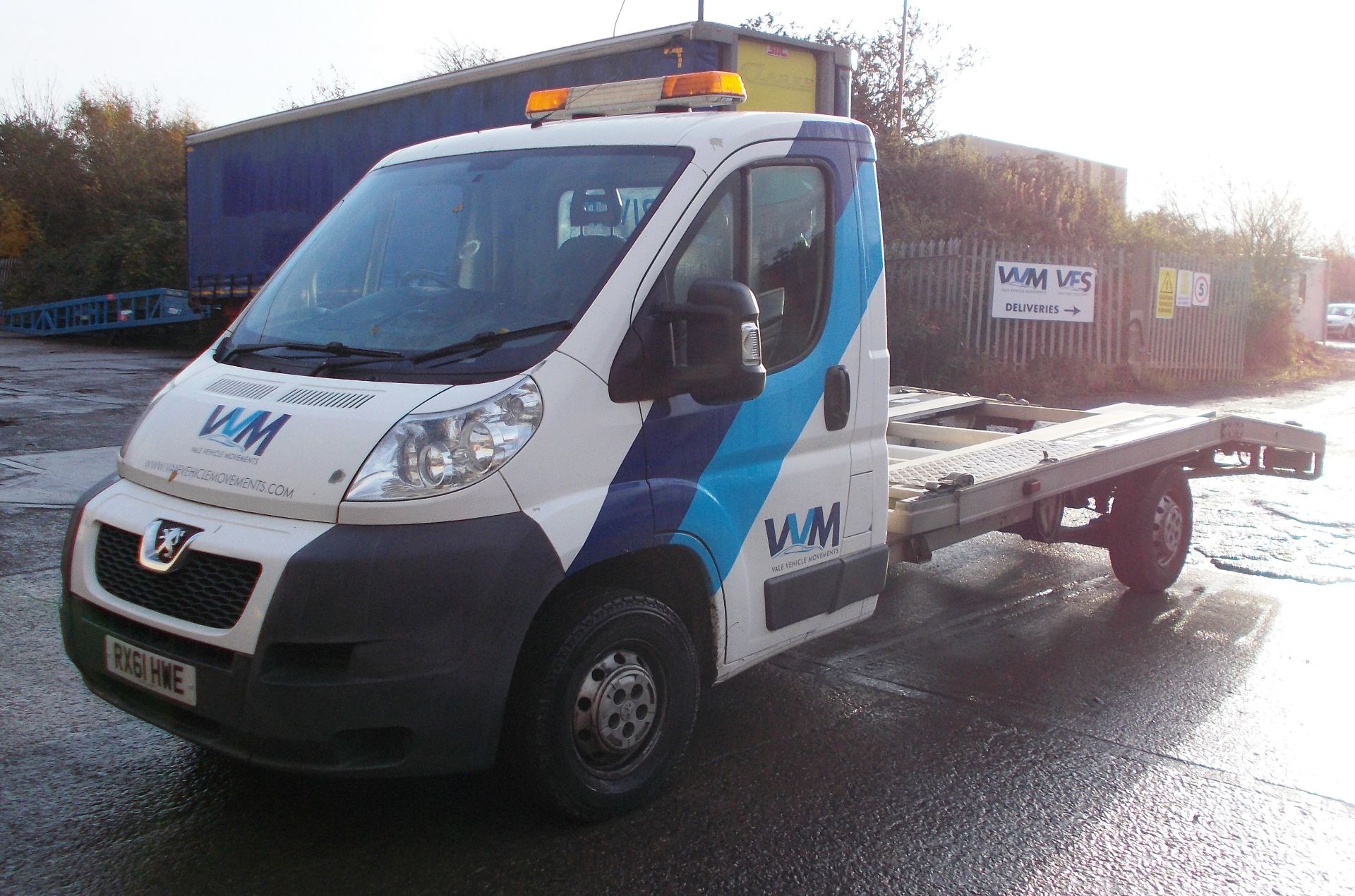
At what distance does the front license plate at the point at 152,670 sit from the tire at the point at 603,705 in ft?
2.86

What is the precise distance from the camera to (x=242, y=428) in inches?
129

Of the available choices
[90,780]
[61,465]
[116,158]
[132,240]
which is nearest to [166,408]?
[90,780]

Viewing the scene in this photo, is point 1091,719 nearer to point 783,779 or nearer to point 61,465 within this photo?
point 783,779

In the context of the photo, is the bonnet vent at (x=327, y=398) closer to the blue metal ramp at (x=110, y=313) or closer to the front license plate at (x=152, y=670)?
the front license plate at (x=152, y=670)

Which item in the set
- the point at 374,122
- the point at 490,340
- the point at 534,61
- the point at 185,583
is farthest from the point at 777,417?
the point at 374,122

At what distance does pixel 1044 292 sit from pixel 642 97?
13579 millimetres

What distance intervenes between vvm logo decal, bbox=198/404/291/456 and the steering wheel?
Answer: 28.6 inches

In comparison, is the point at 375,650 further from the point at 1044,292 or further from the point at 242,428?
the point at 1044,292

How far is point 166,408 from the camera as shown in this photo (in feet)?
11.8

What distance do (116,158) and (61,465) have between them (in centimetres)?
2837

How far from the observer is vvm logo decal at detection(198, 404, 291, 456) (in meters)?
3.20

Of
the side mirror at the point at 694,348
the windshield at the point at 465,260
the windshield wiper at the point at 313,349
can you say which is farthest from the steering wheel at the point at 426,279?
the side mirror at the point at 694,348

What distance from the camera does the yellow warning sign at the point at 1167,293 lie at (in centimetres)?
1848

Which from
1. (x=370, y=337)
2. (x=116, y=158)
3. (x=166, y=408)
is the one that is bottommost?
(x=166, y=408)
